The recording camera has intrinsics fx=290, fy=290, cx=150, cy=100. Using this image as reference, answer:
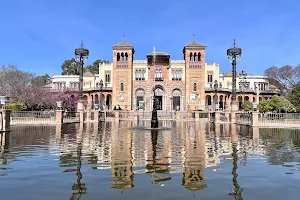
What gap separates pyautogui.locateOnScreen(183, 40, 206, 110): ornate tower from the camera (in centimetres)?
6247

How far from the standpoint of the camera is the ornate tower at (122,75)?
6316 cm

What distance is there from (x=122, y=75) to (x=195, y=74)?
1594 centimetres

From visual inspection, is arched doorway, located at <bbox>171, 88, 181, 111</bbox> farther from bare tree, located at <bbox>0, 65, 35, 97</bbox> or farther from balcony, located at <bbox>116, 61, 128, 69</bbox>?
bare tree, located at <bbox>0, 65, 35, 97</bbox>

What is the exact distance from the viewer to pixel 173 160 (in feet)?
28.4

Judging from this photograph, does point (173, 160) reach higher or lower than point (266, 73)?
lower

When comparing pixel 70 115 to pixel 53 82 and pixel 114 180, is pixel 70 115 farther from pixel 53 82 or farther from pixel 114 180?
pixel 53 82

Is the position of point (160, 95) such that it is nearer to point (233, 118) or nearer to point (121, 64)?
point (121, 64)

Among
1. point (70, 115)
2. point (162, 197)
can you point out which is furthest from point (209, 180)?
point (70, 115)

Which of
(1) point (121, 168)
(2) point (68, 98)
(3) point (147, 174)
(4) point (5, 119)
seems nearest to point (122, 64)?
(2) point (68, 98)

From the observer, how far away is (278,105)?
41562 millimetres

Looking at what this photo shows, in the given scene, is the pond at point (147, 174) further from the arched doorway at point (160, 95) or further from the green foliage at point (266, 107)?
the arched doorway at point (160, 95)

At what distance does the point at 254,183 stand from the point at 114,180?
3022 mm

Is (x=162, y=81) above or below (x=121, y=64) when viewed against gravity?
below

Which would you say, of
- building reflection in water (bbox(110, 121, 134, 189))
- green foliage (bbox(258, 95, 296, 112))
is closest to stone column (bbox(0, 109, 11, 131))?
building reflection in water (bbox(110, 121, 134, 189))
